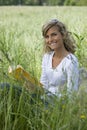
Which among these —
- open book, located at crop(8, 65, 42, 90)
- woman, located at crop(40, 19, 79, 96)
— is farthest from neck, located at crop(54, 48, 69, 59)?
open book, located at crop(8, 65, 42, 90)

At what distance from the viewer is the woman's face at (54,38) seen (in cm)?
271

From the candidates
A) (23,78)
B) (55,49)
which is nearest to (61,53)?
(55,49)

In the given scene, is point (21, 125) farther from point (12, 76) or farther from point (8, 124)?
point (12, 76)

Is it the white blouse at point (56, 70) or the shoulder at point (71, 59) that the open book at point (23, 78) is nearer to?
the white blouse at point (56, 70)

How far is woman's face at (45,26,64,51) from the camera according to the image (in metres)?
2.71

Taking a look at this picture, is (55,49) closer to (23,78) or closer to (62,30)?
(62,30)

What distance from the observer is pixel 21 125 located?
2.04 meters

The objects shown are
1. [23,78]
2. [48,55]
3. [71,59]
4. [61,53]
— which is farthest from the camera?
[48,55]

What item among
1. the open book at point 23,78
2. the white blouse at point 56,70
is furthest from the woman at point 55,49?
the open book at point 23,78

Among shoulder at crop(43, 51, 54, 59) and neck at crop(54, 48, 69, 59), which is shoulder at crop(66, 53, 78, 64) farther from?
shoulder at crop(43, 51, 54, 59)

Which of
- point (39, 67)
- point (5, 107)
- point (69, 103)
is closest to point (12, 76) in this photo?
point (5, 107)

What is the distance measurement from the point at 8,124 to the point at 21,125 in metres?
0.08

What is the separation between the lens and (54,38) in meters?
2.71

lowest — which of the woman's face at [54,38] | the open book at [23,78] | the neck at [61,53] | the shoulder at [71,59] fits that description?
the open book at [23,78]
